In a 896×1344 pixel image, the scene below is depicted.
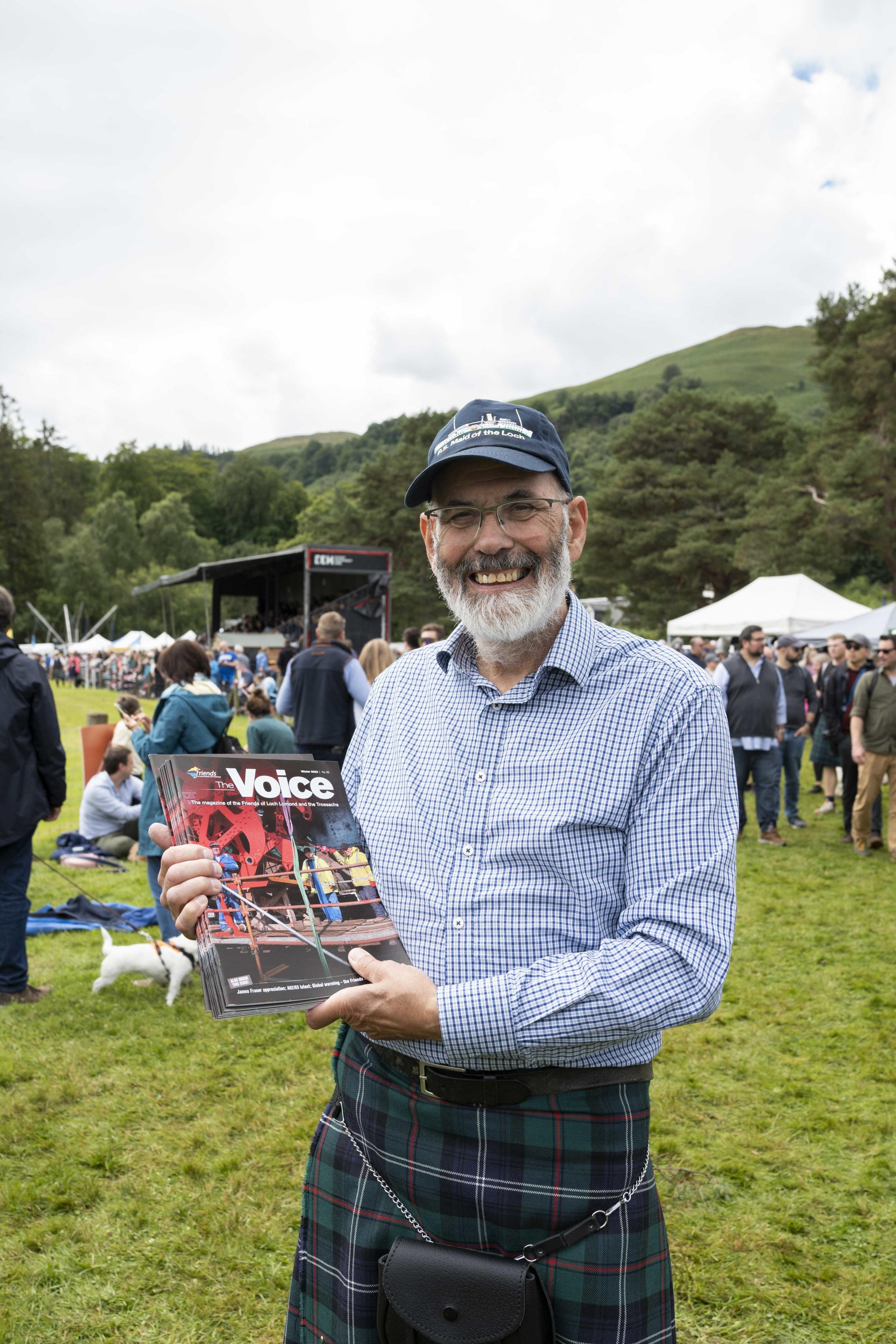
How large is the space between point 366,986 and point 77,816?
11.0 metres

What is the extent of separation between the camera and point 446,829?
1565 millimetres

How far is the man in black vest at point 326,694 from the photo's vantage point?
765 cm

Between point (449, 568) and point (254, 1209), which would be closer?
point (449, 568)

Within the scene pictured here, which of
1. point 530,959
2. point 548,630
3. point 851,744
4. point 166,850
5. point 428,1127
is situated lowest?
point 851,744

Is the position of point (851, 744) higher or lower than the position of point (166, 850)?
lower

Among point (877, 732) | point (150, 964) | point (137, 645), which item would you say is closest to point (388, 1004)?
point (150, 964)

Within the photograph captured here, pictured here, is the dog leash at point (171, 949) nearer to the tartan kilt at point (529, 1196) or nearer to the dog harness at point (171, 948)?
the dog harness at point (171, 948)

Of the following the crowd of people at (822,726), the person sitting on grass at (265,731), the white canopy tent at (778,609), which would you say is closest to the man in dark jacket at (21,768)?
Result: the person sitting on grass at (265,731)

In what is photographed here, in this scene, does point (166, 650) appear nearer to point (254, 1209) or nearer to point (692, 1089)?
point (254, 1209)

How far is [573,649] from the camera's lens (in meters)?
1.60

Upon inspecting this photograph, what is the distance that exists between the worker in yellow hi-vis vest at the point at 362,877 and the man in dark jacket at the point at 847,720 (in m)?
8.78

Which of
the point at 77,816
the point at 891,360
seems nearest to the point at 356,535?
the point at 891,360

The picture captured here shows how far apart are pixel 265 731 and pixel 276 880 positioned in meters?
5.68

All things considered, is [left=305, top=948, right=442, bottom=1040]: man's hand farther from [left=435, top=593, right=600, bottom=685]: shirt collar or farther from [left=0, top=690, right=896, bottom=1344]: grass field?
[left=0, top=690, right=896, bottom=1344]: grass field
